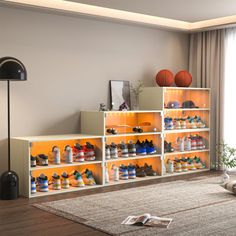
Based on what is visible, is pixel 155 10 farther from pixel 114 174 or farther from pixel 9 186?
pixel 9 186

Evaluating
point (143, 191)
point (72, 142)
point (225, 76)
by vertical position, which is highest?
point (225, 76)

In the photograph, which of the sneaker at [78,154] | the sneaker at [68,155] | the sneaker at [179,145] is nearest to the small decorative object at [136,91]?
the sneaker at [179,145]

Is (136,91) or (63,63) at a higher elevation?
(63,63)

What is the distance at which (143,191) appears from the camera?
5.73 meters

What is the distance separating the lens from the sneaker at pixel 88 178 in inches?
239

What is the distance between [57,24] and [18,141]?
180 cm

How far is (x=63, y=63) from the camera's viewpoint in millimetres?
6391

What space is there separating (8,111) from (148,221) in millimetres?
2276

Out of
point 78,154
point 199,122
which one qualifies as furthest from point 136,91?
point 78,154

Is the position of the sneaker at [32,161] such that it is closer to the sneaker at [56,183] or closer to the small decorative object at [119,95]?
the sneaker at [56,183]

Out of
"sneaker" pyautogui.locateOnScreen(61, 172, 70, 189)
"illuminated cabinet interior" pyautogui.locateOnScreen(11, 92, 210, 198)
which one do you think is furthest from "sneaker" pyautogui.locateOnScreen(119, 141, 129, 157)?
"sneaker" pyautogui.locateOnScreen(61, 172, 70, 189)

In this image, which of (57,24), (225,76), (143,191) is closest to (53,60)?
(57,24)

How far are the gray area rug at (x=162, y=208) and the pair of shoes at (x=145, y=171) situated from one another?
0.62 m

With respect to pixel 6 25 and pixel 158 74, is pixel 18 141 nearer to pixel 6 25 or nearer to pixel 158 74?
pixel 6 25
